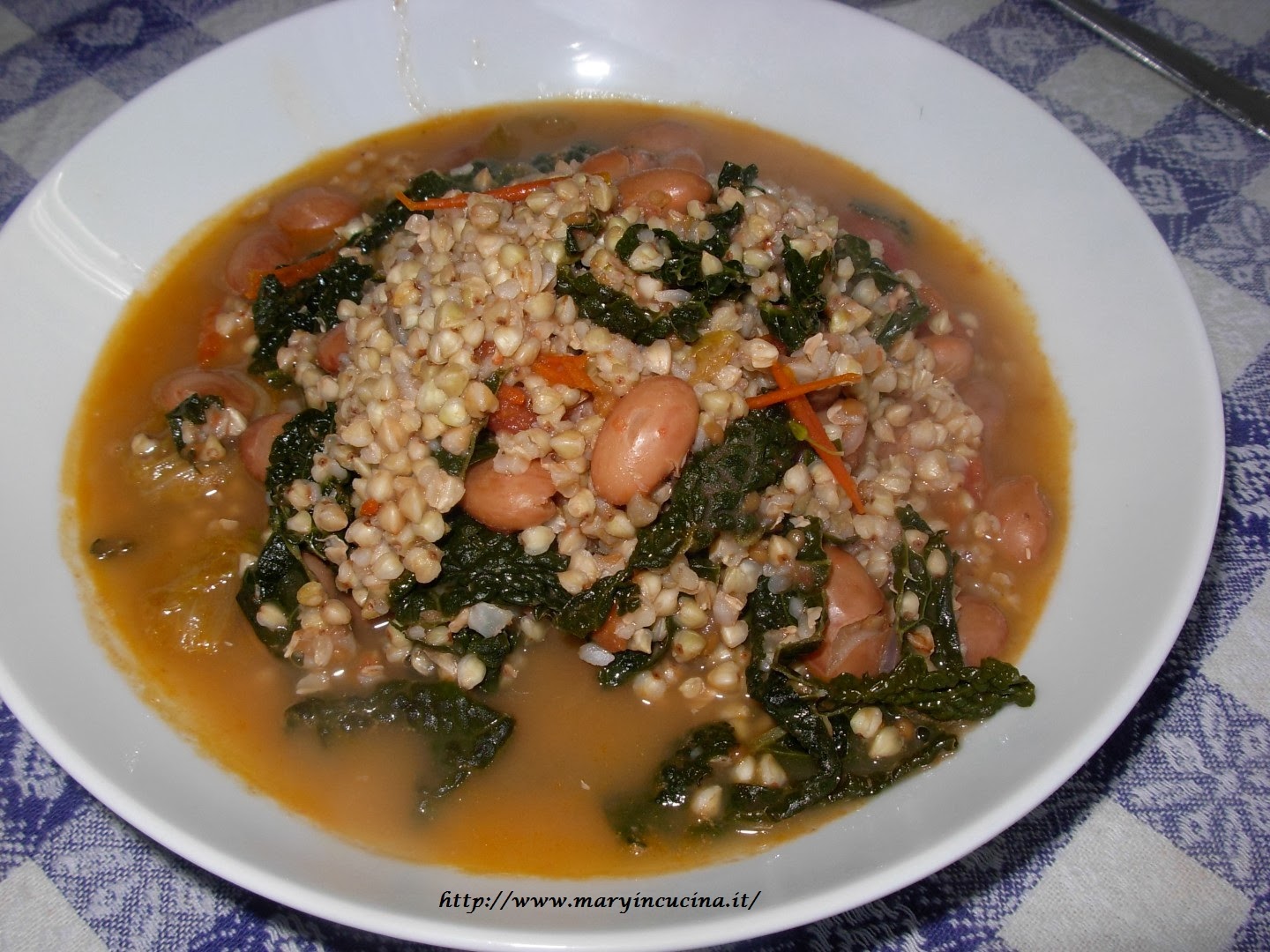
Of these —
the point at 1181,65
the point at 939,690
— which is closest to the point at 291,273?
the point at 939,690

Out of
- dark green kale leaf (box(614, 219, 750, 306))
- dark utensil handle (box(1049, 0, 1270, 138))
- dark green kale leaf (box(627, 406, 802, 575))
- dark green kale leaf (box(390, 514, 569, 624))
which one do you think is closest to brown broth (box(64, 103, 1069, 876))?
dark green kale leaf (box(390, 514, 569, 624))

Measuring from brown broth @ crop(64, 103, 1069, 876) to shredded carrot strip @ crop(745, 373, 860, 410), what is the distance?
0.88 meters

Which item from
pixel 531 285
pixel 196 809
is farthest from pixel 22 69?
pixel 196 809

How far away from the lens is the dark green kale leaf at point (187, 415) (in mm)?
3797

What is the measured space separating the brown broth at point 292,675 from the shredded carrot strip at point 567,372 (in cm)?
91

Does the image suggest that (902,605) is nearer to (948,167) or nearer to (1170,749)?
(1170,749)

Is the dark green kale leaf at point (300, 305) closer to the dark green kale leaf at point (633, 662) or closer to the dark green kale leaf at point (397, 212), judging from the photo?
the dark green kale leaf at point (397, 212)

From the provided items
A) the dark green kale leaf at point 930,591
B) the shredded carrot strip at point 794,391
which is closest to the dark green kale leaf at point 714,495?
the shredded carrot strip at point 794,391

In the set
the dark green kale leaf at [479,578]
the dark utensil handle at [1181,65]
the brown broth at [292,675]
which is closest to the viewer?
the brown broth at [292,675]

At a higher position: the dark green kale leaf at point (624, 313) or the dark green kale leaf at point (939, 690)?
the dark green kale leaf at point (624, 313)

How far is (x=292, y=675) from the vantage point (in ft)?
11.1

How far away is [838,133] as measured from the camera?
459 centimetres

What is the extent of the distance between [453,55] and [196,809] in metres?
3.48

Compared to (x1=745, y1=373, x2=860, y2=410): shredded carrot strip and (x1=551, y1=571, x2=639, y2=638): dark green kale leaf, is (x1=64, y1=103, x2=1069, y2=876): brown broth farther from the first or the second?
(x1=745, y1=373, x2=860, y2=410): shredded carrot strip
